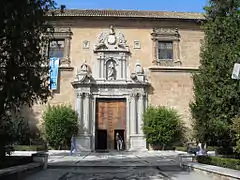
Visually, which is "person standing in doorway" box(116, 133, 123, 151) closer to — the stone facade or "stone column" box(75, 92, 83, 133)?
the stone facade

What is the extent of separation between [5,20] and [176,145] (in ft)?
Answer: 64.0

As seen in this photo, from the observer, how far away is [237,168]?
34.8ft

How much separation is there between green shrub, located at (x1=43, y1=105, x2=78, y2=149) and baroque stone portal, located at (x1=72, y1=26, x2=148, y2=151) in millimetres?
1101

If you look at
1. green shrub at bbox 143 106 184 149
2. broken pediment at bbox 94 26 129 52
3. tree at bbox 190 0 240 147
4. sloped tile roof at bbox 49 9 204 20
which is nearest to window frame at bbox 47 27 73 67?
sloped tile roof at bbox 49 9 204 20

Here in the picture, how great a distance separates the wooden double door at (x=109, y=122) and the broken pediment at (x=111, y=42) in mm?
4071

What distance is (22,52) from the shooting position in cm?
992

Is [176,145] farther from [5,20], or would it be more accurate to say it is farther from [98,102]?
[5,20]

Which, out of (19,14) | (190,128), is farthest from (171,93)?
(19,14)

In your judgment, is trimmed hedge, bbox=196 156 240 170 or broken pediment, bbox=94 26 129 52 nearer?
trimmed hedge, bbox=196 156 240 170

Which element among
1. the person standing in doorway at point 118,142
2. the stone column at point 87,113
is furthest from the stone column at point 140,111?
the stone column at point 87,113

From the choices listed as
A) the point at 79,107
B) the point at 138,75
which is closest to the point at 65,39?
the point at 79,107

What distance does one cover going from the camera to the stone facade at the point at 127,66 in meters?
26.4

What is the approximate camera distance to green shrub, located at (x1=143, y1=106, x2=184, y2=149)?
2494cm

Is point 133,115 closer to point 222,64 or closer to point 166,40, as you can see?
point 166,40
